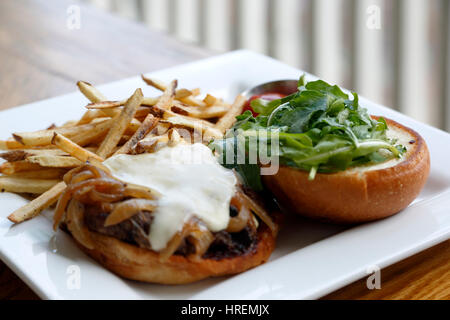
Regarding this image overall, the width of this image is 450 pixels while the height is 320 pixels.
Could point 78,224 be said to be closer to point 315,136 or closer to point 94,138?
point 94,138

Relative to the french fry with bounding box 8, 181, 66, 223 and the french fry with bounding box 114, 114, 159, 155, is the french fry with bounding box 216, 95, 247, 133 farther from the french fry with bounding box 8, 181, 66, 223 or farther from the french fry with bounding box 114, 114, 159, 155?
the french fry with bounding box 8, 181, 66, 223

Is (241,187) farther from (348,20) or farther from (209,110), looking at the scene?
(348,20)

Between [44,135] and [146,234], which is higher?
[44,135]

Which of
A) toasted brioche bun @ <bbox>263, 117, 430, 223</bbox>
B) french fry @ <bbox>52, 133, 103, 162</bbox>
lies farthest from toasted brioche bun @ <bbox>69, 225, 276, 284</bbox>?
french fry @ <bbox>52, 133, 103, 162</bbox>

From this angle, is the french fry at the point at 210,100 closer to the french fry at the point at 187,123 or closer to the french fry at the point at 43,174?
the french fry at the point at 187,123

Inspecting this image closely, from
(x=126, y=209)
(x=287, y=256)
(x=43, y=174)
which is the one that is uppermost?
(x=126, y=209)

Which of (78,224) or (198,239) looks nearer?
(198,239)

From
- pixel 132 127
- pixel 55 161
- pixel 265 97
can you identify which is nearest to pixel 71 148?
pixel 55 161
